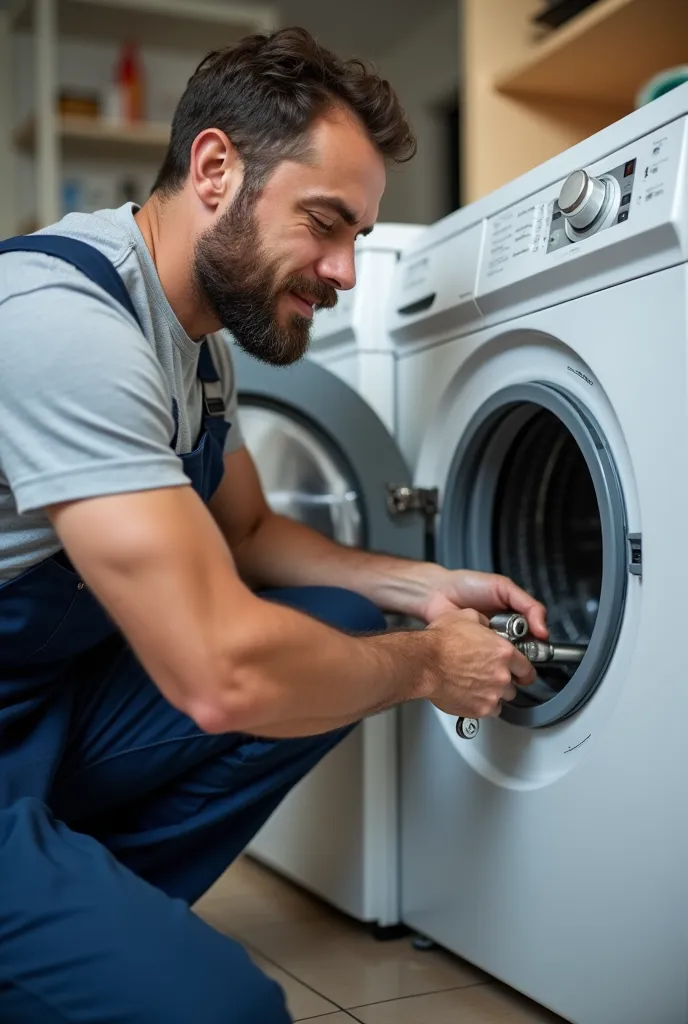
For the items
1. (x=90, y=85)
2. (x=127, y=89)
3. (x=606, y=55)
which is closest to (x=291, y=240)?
(x=606, y=55)

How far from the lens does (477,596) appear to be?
1.30 m

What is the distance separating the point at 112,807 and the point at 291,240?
0.70 metres

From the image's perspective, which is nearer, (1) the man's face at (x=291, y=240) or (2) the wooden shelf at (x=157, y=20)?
(1) the man's face at (x=291, y=240)

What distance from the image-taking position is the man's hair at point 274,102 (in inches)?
43.6

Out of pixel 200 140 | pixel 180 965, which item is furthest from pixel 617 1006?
pixel 200 140

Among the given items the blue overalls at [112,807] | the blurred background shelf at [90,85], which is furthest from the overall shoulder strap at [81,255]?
the blurred background shelf at [90,85]

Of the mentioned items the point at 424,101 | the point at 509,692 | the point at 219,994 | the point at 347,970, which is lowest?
the point at 347,970

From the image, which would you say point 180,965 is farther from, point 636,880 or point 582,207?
point 582,207

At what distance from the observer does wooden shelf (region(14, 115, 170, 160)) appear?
349cm

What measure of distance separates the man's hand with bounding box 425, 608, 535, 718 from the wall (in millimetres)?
3874

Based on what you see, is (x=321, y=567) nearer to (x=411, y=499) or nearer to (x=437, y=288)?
(x=411, y=499)

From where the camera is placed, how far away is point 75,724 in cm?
123

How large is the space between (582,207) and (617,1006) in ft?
2.64

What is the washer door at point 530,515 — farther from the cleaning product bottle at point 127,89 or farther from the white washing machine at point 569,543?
the cleaning product bottle at point 127,89
